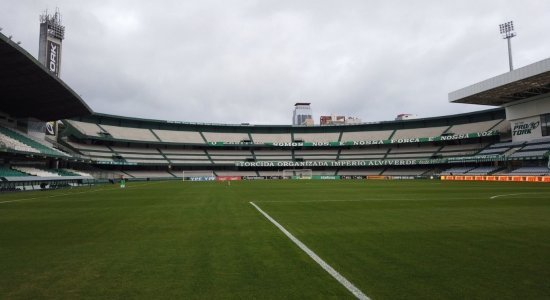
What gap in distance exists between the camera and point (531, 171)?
168ft

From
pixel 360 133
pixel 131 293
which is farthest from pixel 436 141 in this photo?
pixel 131 293

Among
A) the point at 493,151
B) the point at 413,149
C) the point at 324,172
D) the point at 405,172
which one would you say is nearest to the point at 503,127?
the point at 493,151

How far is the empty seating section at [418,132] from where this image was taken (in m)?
85.5

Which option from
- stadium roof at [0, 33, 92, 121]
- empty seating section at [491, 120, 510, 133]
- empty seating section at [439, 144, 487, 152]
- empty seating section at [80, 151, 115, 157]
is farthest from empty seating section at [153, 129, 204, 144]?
empty seating section at [491, 120, 510, 133]

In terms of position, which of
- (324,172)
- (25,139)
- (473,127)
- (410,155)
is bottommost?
(324,172)

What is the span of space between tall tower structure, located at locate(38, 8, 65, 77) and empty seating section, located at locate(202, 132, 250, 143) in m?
41.6

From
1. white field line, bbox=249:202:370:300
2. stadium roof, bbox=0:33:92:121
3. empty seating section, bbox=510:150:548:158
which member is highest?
stadium roof, bbox=0:33:92:121

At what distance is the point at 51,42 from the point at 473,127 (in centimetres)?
9167

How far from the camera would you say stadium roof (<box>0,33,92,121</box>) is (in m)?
24.0

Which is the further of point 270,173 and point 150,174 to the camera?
point 270,173

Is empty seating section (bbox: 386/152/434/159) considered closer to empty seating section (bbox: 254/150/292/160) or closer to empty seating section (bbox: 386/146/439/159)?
empty seating section (bbox: 386/146/439/159)

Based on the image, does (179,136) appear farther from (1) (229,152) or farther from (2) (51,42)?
(2) (51,42)

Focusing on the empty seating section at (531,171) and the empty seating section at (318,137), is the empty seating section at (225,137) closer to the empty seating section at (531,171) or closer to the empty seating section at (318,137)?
the empty seating section at (318,137)

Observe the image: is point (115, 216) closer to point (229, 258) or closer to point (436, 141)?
point (229, 258)
